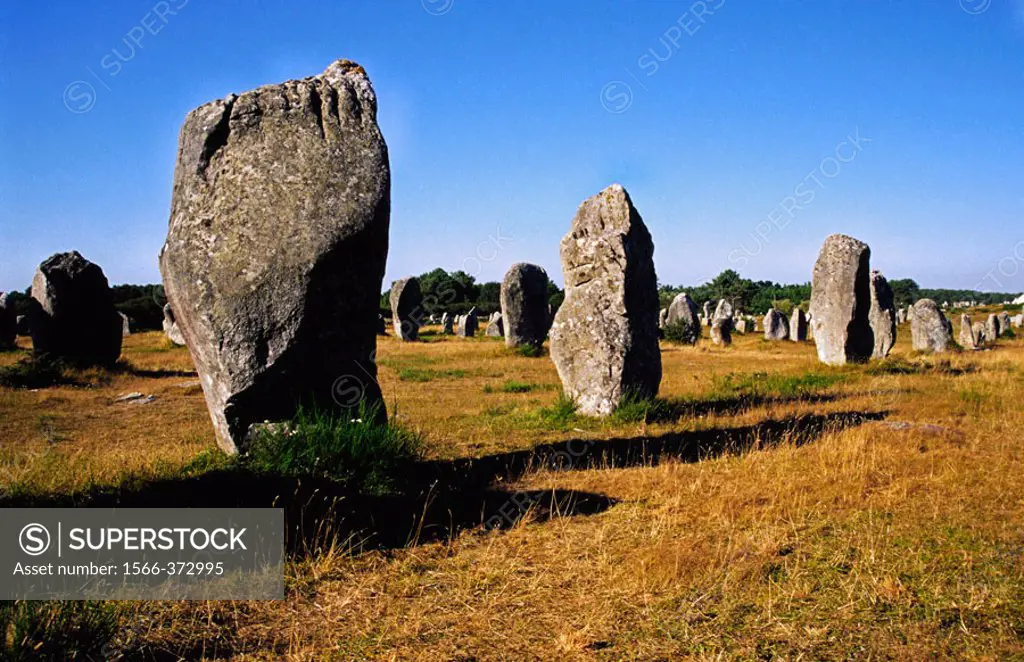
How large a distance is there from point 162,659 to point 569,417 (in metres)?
6.59

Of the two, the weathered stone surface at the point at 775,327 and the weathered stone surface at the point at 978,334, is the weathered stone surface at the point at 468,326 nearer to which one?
the weathered stone surface at the point at 775,327

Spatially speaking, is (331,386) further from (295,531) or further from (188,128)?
(188,128)

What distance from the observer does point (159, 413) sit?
10.2 m

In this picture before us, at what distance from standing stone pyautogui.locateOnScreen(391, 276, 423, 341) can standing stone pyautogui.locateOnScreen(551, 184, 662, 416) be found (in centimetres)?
1987

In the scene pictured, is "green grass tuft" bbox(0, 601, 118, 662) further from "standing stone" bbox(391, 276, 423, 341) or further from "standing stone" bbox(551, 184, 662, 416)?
"standing stone" bbox(391, 276, 423, 341)

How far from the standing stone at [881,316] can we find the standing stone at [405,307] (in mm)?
16813

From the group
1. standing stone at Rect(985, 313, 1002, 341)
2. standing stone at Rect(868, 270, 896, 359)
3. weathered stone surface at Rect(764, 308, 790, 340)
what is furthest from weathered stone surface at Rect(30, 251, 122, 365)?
standing stone at Rect(985, 313, 1002, 341)

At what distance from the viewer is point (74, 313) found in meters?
14.7

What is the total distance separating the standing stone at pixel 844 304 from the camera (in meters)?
16.7

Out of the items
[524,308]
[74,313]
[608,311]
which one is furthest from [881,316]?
[74,313]

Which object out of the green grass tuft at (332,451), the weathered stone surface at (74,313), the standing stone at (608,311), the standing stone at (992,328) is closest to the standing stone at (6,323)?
the weathered stone surface at (74,313)

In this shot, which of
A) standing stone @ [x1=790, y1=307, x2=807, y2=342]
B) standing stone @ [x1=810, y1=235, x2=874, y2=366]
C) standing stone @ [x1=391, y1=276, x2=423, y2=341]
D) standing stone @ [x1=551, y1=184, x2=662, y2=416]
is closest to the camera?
standing stone @ [x1=551, y1=184, x2=662, y2=416]

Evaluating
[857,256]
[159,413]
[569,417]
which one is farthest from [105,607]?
[857,256]

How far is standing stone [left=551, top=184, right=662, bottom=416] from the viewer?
9430mm
